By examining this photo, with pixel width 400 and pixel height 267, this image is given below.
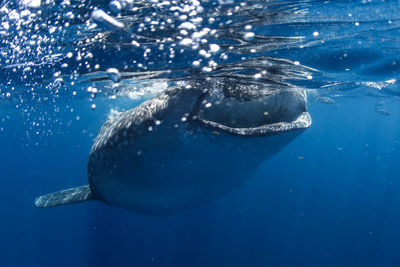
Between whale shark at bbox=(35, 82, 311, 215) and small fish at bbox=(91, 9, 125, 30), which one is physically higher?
small fish at bbox=(91, 9, 125, 30)

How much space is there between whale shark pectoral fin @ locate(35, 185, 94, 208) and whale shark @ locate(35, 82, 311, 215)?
53 cm

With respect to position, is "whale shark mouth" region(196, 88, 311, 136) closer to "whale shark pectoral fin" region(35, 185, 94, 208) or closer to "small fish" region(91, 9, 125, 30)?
"small fish" region(91, 9, 125, 30)

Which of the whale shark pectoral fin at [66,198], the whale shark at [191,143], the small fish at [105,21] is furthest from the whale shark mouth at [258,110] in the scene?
the whale shark pectoral fin at [66,198]

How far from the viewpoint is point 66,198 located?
247 inches

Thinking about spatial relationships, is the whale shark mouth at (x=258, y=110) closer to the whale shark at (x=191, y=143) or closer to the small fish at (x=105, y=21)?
the whale shark at (x=191, y=143)

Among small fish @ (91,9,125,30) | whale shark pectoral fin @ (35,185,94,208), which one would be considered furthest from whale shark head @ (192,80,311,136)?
whale shark pectoral fin @ (35,185,94,208)

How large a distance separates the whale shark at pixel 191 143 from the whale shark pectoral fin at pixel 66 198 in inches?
21.0

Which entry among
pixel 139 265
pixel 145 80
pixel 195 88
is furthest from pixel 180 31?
pixel 139 265

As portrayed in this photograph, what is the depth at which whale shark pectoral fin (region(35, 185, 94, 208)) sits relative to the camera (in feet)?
19.3

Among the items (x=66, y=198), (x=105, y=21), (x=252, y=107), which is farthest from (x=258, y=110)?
(x=66, y=198)

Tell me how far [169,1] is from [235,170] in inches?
105

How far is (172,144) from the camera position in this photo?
13.4ft

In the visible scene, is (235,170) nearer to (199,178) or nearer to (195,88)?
(199,178)

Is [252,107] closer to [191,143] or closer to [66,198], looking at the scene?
[191,143]
